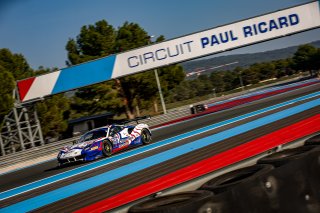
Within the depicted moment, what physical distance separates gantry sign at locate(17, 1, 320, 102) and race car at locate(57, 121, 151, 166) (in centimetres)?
842

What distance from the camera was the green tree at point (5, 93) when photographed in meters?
24.1

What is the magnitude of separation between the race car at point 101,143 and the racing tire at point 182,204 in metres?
9.74

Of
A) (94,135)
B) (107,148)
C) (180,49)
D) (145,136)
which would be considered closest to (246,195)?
(107,148)

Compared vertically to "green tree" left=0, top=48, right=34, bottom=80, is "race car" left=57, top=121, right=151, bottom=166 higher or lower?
lower

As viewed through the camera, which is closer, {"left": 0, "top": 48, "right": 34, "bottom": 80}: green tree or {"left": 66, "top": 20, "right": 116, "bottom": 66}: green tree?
{"left": 0, "top": 48, "right": 34, "bottom": 80}: green tree

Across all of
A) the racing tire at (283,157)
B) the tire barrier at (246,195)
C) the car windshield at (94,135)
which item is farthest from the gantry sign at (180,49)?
the tire barrier at (246,195)

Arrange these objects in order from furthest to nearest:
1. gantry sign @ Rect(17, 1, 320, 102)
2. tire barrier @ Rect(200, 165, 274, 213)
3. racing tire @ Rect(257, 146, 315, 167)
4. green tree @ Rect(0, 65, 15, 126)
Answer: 1. green tree @ Rect(0, 65, 15, 126)
2. gantry sign @ Rect(17, 1, 320, 102)
3. racing tire @ Rect(257, 146, 315, 167)
4. tire barrier @ Rect(200, 165, 274, 213)

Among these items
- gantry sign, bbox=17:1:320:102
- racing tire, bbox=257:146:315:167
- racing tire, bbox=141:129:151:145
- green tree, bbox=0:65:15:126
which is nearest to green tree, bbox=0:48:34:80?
green tree, bbox=0:65:15:126

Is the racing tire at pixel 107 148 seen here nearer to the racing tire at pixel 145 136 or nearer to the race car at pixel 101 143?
the race car at pixel 101 143

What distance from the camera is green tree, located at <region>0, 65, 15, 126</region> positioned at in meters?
24.1

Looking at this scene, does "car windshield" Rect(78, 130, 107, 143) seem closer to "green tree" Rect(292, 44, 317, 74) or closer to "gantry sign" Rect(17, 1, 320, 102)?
"gantry sign" Rect(17, 1, 320, 102)

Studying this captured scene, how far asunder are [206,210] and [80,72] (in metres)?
21.1

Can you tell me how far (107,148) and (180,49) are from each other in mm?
10583

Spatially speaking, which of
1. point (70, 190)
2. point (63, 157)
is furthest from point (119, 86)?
point (70, 190)
